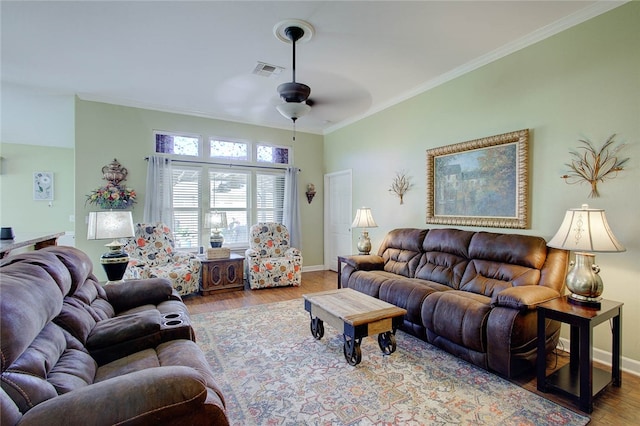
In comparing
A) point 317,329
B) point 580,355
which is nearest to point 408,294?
point 317,329

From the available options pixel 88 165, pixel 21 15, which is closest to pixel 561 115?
pixel 21 15

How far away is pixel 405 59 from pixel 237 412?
3.83 metres

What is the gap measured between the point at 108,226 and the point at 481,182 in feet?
13.2

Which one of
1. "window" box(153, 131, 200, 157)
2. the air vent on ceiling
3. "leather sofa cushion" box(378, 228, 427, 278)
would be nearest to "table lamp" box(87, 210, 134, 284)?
the air vent on ceiling

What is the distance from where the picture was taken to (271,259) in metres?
5.34

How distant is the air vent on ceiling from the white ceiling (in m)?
0.08

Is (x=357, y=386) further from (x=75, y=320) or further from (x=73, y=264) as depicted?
(x=73, y=264)

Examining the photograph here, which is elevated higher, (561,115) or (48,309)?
(561,115)

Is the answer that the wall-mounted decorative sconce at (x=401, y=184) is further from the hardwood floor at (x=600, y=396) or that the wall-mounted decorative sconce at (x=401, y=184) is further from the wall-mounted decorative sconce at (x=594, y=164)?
the hardwood floor at (x=600, y=396)

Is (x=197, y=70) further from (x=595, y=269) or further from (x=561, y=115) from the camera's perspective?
(x=595, y=269)

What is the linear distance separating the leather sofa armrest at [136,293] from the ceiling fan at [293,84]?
209 cm

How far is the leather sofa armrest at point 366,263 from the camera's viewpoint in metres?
4.13

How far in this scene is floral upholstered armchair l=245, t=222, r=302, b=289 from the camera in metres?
5.18

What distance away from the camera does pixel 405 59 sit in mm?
3621
